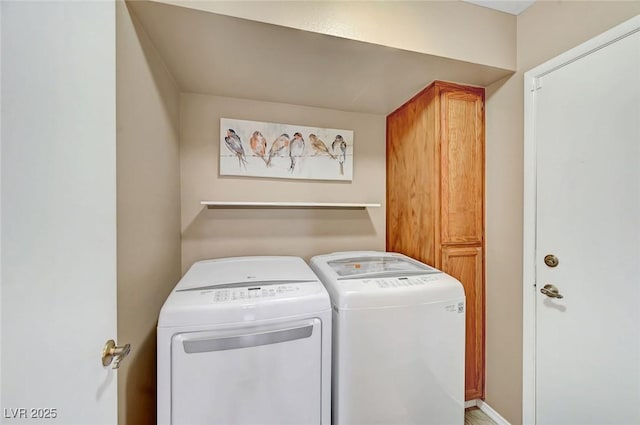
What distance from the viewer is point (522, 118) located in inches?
55.2

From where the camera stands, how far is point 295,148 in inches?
74.5

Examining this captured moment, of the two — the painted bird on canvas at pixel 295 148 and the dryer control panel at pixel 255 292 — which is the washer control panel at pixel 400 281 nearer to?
the dryer control panel at pixel 255 292

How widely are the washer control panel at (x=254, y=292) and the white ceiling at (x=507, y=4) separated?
5.85ft

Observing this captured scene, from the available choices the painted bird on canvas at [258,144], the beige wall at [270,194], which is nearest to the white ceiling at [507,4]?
the beige wall at [270,194]

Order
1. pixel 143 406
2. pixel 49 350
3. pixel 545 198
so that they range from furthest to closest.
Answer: pixel 545 198 < pixel 143 406 < pixel 49 350

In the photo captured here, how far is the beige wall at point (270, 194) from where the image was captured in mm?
1739

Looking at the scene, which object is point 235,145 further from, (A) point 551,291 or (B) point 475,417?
(B) point 475,417

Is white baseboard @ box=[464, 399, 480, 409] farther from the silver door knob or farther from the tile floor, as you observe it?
the silver door knob

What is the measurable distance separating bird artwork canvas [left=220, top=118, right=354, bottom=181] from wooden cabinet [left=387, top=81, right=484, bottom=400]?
58cm

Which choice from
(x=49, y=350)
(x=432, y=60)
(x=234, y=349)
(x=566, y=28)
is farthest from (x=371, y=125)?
(x=49, y=350)

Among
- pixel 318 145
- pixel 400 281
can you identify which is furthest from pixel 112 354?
pixel 318 145

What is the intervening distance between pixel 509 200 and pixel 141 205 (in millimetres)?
1967

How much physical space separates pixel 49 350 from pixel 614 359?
2.08m

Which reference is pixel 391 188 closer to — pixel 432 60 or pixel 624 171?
pixel 432 60
